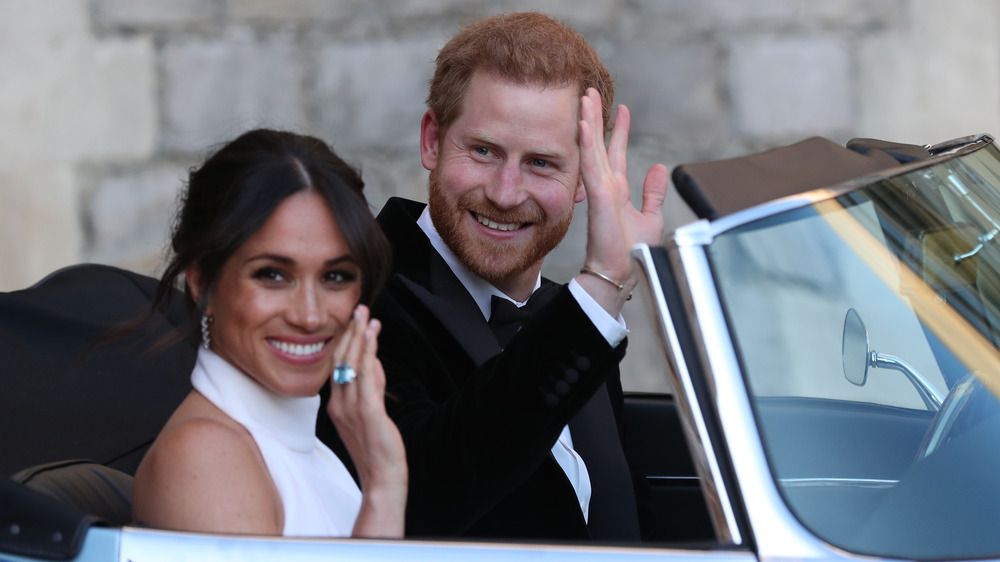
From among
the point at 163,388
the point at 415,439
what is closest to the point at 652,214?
the point at 415,439

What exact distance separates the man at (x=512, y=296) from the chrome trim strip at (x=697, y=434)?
0.23m

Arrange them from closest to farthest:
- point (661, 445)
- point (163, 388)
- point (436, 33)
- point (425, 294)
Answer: point (425, 294) < point (163, 388) < point (661, 445) < point (436, 33)

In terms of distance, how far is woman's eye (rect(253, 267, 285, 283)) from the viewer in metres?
1.59

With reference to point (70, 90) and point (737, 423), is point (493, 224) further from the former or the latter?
point (70, 90)

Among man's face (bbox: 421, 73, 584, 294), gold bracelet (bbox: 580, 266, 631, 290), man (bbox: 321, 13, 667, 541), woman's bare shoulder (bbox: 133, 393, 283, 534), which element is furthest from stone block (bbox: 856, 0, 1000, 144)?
woman's bare shoulder (bbox: 133, 393, 283, 534)

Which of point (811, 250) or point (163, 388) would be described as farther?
point (163, 388)

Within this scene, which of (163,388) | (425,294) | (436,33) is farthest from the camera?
(436,33)

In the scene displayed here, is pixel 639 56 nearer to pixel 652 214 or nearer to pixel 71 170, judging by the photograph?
pixel 71 170

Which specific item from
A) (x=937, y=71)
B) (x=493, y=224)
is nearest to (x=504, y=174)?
(x=493, y=224)

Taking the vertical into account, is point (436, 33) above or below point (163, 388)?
above

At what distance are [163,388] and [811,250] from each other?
153 cm

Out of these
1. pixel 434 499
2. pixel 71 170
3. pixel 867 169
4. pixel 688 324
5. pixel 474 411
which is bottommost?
pixel 71 170

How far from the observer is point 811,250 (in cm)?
153

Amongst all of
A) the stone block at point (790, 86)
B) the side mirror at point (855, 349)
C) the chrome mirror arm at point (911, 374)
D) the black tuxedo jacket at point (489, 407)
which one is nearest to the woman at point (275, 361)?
the black tuxedo jacket at point (489, 407)
